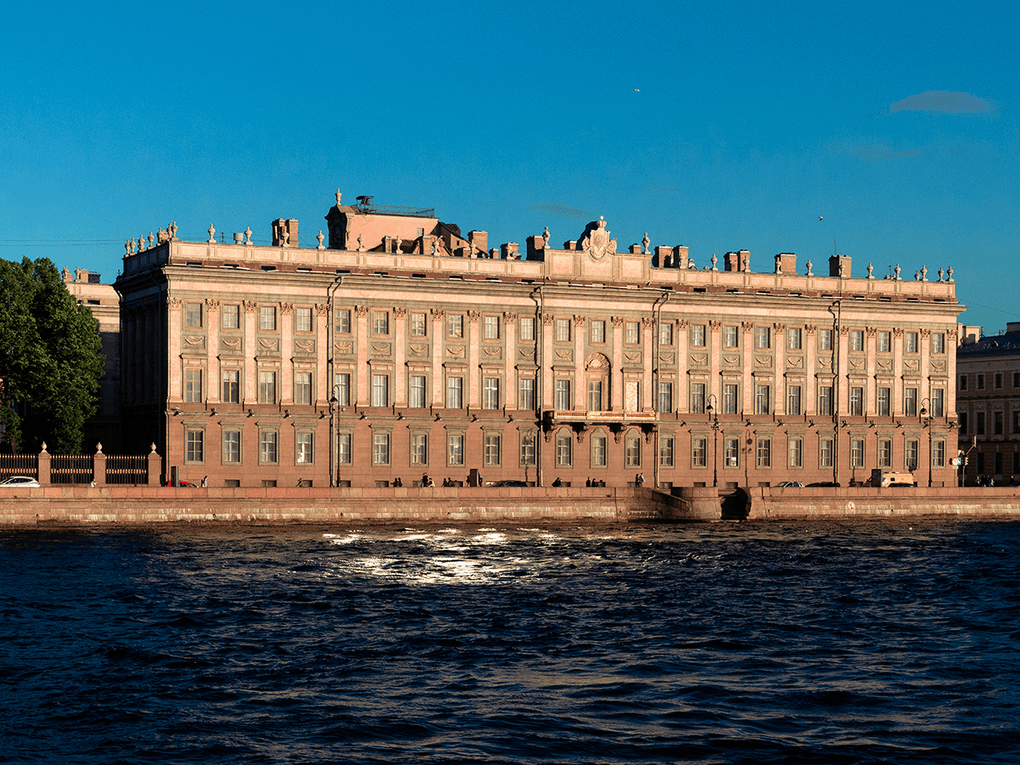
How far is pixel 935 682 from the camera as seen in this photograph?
30.7m

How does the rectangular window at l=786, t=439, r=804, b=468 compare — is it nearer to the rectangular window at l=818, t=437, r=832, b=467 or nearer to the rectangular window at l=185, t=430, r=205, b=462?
the rectangular window at l=818, t=437, r=832, b=467

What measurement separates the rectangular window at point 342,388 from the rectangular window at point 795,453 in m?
29.4

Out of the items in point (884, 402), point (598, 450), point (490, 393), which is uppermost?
point (490, 393)

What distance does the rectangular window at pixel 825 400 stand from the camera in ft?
310

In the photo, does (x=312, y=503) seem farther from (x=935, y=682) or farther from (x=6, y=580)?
(x=935, y=682)

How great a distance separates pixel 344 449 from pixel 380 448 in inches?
84.9

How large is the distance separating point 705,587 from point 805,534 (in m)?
25.1

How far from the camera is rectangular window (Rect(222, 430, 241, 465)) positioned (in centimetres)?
8081

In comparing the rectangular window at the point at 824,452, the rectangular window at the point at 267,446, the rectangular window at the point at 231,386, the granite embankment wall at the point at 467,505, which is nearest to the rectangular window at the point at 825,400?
the rectangular window at the point at 824,452

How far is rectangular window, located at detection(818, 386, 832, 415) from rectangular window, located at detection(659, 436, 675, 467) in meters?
11.0

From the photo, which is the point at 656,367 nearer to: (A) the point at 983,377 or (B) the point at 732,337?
(B) the point at 732,337

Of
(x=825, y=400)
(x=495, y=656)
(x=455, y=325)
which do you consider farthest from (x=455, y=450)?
(x=495, y=656)

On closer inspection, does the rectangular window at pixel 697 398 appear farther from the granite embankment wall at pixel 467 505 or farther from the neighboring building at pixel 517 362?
the granite embankment wall at pixel 467 505

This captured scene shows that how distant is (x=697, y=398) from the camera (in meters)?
91.6
